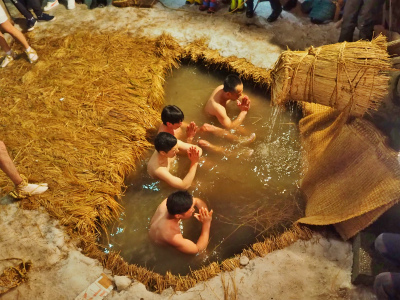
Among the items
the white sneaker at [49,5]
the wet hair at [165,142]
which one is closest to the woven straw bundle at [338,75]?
the wet hair at [165,142]

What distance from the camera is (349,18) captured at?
5.32m

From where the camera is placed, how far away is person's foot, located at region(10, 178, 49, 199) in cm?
383

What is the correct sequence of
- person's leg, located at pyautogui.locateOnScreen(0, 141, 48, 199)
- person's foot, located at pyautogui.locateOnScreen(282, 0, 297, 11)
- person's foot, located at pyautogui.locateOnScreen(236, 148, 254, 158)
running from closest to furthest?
person's leg, located at pyautogui.locateOnScreen(0, 141, 48, 199) < person's foot, located at pyautogui.locateOnScreen(236, 148, 254, 158) < person's foot, located at pyautogui.locateOnScreen(282, 0, 297, 11)

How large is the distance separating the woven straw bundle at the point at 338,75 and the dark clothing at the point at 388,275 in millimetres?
1254

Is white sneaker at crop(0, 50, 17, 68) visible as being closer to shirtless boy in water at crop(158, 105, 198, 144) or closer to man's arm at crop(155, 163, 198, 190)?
shirtless boy in water at crop(158, 105, 198, 144)

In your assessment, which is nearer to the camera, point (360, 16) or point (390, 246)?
point (390, 246)

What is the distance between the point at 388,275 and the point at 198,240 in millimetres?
1979

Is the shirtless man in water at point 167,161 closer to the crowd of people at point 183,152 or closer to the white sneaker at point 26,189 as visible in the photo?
the crowd of people at point 183,152

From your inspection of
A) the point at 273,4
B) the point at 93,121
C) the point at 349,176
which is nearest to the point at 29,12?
the point at 93,121

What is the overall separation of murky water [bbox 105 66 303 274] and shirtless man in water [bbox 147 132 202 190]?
256mm

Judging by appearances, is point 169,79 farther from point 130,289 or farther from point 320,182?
point 130,289

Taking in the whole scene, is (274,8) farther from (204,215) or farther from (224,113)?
(204,215)

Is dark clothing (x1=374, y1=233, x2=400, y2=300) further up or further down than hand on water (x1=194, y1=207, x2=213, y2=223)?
further up

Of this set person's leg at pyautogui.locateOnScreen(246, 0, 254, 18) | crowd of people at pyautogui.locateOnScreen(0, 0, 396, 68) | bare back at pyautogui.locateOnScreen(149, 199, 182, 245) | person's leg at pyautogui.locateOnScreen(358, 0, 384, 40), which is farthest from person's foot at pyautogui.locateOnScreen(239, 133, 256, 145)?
person's leg at pyautogui.locateOnScreen(246, 0, 254, 18)
